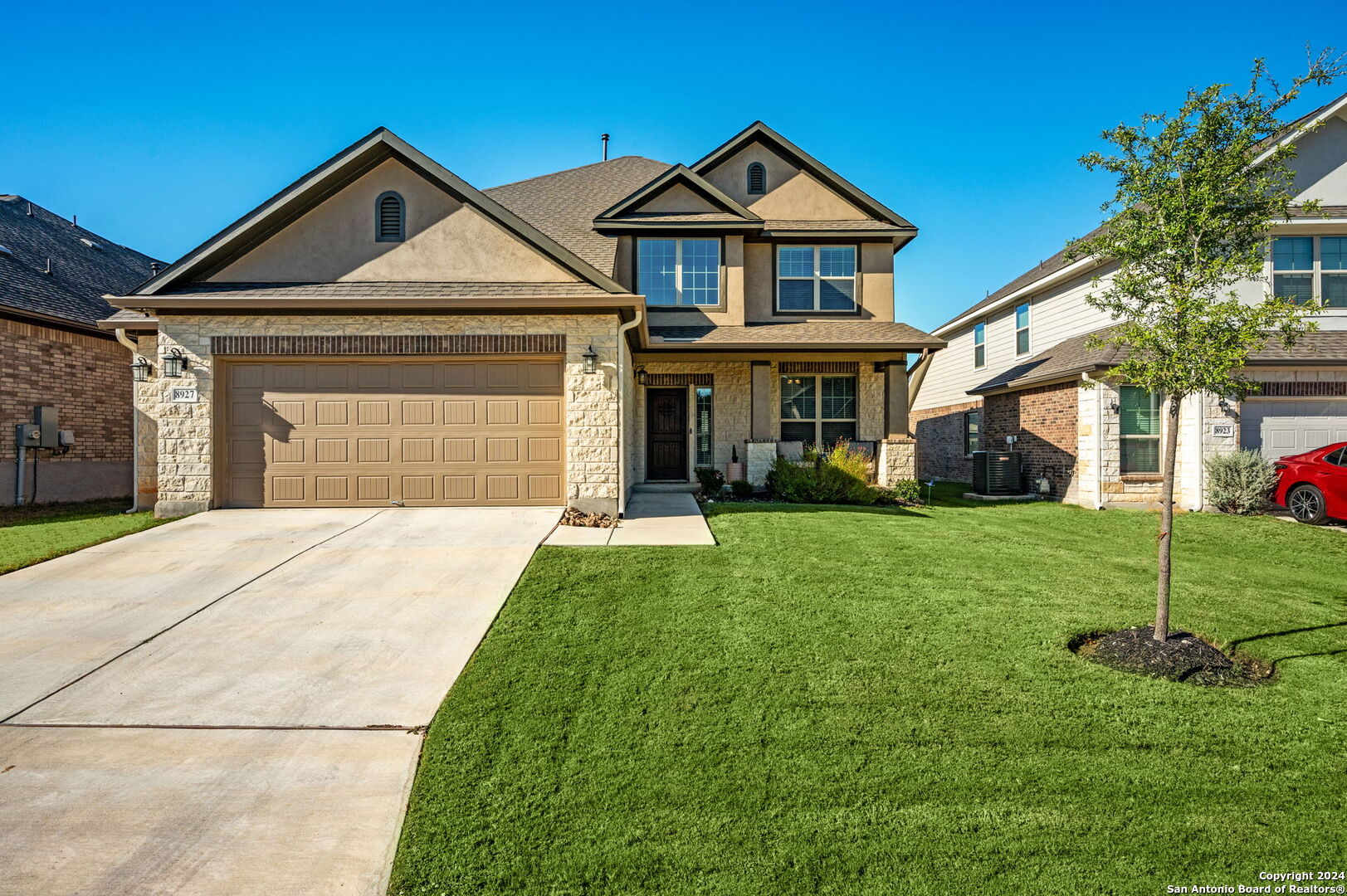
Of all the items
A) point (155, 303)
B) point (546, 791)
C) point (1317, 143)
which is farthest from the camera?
point (1317, 143)

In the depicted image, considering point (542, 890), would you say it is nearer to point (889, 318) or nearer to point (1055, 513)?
point (1055, 513)

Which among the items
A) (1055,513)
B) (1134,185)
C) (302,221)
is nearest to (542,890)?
(1134,185)

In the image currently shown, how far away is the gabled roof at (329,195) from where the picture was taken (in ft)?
30.8

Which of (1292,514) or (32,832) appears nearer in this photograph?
(32,832)

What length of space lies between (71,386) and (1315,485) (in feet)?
76.1

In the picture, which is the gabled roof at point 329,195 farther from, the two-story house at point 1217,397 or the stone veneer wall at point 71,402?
the two-story house at point 1217,397

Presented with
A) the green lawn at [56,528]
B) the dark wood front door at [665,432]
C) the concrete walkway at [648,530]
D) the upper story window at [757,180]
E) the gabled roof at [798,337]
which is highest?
the upper story window at [757,180]

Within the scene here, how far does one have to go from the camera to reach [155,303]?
30.3 feet

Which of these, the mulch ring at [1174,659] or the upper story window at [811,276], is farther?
the upper story window at [811,276]

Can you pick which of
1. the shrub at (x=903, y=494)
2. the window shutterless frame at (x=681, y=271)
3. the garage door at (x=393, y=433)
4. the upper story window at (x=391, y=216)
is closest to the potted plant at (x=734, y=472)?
the shrub at (x=903, y=494)

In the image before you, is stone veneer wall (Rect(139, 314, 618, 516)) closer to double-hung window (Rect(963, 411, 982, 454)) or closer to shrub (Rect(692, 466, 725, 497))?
shrub (Rect(692, 466, 725, 497))

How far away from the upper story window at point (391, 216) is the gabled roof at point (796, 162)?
23.8 feet

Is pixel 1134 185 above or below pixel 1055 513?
above

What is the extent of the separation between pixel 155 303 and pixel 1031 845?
11.8 meters
